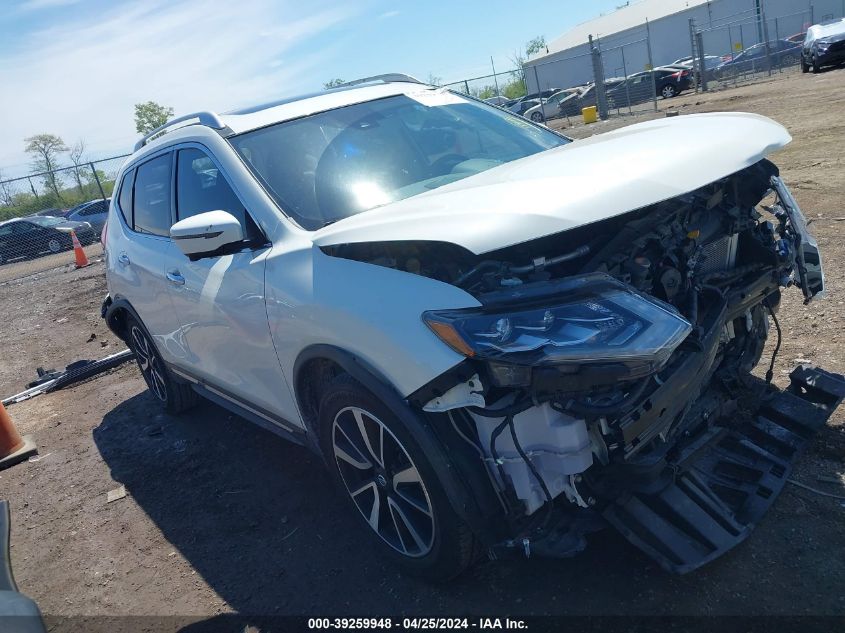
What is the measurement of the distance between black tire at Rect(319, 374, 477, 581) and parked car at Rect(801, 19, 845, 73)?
24406 millimetres

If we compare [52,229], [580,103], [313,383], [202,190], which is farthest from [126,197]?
[580,103]

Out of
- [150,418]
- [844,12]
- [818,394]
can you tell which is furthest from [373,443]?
[844,12]

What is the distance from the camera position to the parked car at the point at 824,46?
71.1 feet

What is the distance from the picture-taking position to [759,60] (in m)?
29.1

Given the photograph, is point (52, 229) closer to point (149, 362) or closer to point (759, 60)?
point (149, 362)

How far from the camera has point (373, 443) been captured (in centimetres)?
285

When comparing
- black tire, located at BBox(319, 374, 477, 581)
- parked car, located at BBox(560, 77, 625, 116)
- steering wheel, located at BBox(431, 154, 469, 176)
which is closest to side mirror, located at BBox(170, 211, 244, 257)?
black tire, located at BBox(319, 374, 477, 581)

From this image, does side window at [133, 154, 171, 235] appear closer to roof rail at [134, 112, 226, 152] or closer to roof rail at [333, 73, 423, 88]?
roof rail at [134, 112, 226, 152]

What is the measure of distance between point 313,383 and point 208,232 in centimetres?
82

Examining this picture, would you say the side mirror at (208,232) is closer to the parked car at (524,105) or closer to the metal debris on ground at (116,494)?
the metal debris on ground at (116,494)

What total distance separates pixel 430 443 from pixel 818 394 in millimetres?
2155

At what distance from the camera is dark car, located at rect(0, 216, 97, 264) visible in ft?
73.3

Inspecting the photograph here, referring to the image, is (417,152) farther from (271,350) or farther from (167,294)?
(167,294)

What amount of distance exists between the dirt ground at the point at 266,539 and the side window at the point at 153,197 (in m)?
1.54
